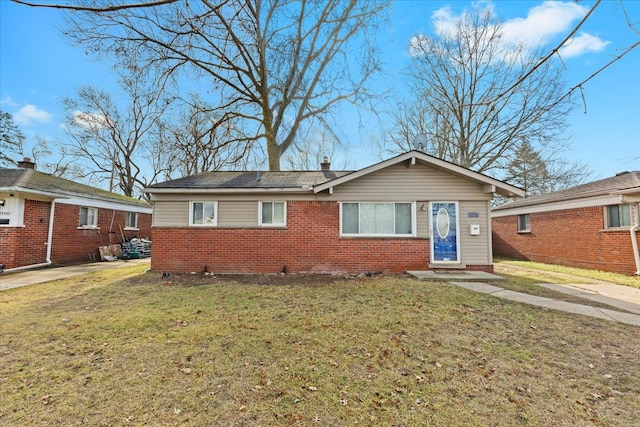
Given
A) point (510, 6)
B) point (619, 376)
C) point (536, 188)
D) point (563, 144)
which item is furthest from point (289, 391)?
point (536, 188)

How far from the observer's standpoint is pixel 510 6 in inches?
282

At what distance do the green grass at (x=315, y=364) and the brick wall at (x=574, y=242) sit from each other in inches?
302

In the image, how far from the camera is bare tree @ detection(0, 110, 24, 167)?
75.5 feet

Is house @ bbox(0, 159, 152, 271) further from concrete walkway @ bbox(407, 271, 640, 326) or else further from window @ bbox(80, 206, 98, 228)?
concrete walkway @ bbox(407, 271, 640, 326)

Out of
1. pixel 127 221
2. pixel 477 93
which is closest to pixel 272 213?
pixel 127 221

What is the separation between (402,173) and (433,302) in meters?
4.78

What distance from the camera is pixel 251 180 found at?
35.8ft

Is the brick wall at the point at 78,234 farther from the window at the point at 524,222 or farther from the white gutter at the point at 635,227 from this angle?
the white gutter at the point at 635,227

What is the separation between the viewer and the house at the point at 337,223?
9531 millimetres

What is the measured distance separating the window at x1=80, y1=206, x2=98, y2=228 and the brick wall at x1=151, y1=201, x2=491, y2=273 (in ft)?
22.9

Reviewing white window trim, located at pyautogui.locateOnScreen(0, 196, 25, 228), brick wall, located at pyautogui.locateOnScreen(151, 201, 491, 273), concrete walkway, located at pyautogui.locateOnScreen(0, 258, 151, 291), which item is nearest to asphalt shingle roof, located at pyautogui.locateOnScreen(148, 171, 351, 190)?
brick wall, located at pyautogui.locateOnScreen(151, 201, 491, 273)

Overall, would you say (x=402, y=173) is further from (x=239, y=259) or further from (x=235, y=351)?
(x=235, y=351)

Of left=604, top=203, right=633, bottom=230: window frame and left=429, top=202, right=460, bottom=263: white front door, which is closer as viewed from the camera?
left=429, top=202, right=460, bottom=263: white front door

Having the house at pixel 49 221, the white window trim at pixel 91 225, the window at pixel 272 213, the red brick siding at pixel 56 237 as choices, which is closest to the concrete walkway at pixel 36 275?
the red brick siding at pixel 56 237
